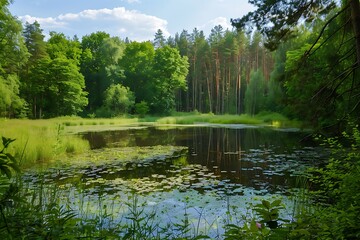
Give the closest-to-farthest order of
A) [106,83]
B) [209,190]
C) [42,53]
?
[209,190] < [42,53] < [106,83]

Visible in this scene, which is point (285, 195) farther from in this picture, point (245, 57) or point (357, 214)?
point (245, 57)

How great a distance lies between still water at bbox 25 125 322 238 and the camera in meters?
5.57

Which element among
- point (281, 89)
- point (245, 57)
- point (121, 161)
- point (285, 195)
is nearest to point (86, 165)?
point (121, 161)

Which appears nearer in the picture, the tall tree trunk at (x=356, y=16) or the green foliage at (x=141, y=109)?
the tall tree trunk at (x=356, y=16)

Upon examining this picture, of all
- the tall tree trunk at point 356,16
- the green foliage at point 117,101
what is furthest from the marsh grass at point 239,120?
the tall tree trunk at point 356,16

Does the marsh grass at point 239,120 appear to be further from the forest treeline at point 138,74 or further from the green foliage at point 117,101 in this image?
the green foliage at point 117,101

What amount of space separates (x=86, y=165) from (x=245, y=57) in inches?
1923

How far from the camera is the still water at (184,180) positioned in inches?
219

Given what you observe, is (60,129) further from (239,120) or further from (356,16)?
(239,120)

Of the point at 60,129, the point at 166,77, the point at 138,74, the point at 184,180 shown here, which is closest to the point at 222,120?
the point at 166,77

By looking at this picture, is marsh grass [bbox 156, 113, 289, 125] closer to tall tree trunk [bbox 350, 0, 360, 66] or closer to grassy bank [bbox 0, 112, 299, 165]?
grassy bank [bbox 0, 112, 299, 165]

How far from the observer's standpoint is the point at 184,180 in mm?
8281

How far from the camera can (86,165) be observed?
10.3m

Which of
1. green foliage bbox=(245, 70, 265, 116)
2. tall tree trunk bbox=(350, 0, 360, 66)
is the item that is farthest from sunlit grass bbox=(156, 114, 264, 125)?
tall tree trunk bbox=(350, 0, 360, 66)
